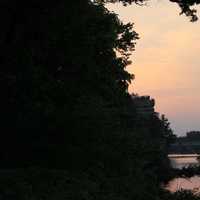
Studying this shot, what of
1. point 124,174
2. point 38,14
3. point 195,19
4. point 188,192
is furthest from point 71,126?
point 188,192

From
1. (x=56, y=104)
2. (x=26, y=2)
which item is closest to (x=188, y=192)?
(x=56, y=104)

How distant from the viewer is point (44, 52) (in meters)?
28.7

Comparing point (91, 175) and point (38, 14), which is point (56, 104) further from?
point (38, 14)

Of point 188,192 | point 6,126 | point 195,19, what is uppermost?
point 195,19

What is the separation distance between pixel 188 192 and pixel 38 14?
83.2ft

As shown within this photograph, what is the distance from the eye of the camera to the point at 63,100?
A: 30141 millimetres

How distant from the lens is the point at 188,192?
46375 millimetres

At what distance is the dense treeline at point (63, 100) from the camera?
2406cm

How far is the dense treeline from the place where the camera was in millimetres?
24062

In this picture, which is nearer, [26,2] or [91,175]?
[26,2]

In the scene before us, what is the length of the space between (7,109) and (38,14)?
6448 millimetres

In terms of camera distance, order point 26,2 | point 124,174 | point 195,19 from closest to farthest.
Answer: point 195,19 < point 26,2 < point 124,174

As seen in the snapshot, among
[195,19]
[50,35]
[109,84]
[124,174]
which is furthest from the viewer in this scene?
[124,174]

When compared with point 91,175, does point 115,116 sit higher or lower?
higher
